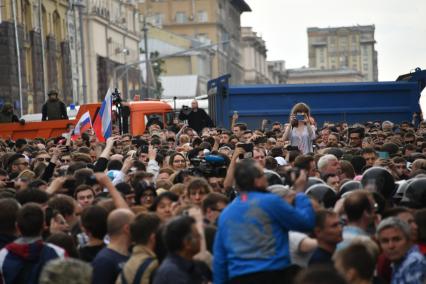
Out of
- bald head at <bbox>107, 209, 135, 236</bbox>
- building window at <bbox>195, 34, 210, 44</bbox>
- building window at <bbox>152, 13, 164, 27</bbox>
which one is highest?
building window at <bbox>152, 13, 164, 27</bbox>

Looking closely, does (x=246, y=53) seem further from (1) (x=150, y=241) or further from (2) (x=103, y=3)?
(1) (x=150, y=241)

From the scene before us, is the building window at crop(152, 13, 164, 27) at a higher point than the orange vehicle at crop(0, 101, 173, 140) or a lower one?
higher

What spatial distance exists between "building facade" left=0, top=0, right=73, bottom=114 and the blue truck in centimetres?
2983

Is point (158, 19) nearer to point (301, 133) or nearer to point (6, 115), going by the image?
point (6, 115)

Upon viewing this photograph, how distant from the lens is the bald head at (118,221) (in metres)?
10.9

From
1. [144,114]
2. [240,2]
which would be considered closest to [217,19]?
[240,2]

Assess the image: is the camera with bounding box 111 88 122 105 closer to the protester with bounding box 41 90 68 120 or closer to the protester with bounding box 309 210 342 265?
the protester with bounding box 41 90 68 120

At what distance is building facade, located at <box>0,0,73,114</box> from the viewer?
66188 mm

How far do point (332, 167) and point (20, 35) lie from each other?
54.3 meters

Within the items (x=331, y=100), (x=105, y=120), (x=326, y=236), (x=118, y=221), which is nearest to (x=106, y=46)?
(x=331, y=100)

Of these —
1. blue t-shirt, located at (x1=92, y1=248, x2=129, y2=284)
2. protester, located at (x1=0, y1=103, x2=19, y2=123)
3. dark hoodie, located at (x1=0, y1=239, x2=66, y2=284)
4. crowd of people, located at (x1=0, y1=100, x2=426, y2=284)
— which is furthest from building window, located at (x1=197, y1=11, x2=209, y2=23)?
blue t-shirt, located at (x1=92, y1=248, x2=129, y2=284)

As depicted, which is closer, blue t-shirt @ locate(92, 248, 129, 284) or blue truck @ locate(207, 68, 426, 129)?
blue t-shirt @ locate(92, 248, 129, 284)

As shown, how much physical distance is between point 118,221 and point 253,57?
17087 centimetres

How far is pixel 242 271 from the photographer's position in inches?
405
